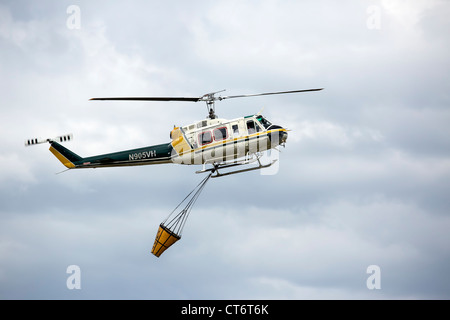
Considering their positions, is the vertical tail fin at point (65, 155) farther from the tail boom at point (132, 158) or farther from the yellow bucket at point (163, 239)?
the yellow bucket at point (163, 239)

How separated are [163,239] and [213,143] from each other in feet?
29.8

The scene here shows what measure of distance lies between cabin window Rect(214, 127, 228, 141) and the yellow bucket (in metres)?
8.76

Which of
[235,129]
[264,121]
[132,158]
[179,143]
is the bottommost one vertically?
[132,158]

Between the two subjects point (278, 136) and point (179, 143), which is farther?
point (179, 143)

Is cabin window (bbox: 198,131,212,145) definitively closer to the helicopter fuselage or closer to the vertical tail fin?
the helicopter fuselage

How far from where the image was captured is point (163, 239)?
51844 millimetres

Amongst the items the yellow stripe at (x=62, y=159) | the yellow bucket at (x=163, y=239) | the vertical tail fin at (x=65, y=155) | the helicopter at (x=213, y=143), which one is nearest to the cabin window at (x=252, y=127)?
→ the helicopter at (x=213, y=143)

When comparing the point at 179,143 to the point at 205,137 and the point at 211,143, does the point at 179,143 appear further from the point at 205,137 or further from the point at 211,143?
the point at 211,143

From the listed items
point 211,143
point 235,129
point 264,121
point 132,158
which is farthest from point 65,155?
point 264,121

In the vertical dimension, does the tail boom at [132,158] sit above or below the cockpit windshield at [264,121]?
below

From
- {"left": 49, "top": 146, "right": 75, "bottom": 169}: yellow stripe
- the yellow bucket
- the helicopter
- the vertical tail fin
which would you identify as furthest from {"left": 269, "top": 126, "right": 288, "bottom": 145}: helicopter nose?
{"left": 49, "top": 146, "right": 75, "bottom": 169}: yellow stripe

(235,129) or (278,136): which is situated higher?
(235,129)

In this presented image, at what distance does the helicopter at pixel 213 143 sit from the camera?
48094 millimetres
